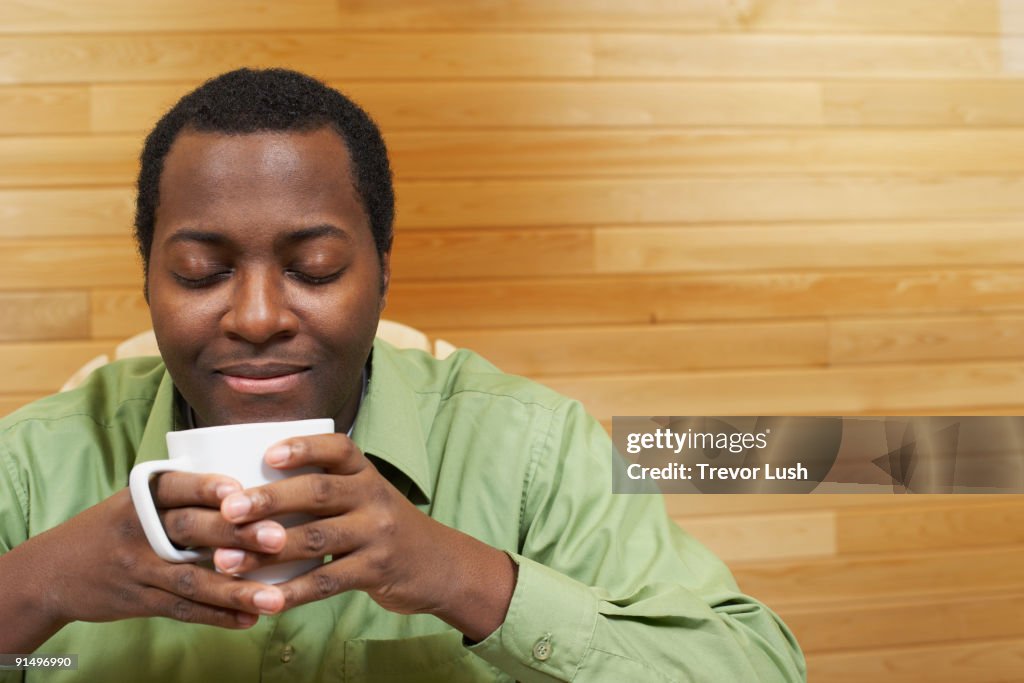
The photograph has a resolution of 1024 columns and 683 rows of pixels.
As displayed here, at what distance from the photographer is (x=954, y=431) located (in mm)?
2092

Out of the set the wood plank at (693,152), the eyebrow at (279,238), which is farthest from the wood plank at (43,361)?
the eyebrow at (279,238)

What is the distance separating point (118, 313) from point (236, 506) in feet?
4.60

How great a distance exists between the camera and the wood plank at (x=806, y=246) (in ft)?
6.65

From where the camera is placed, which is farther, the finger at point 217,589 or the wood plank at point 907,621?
the wood plank at point 907,621

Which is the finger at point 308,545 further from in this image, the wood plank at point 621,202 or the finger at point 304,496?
the wood plank at point 621,202

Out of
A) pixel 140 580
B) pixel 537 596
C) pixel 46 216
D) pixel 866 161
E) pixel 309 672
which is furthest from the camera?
pixel 866 161

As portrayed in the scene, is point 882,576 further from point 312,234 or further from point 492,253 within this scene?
point 312,234

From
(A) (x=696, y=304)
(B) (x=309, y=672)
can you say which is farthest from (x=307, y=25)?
(B) (x=309, y=672)

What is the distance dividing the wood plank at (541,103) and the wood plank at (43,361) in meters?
0.44

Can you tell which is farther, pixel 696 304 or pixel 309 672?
pixel 696 304

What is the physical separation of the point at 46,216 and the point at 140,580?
1391 millimetres

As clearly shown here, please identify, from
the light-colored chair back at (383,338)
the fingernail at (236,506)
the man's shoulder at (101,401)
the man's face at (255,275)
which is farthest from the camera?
the light-colored chair back at (383,338)

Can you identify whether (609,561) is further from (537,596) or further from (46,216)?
(46,216)

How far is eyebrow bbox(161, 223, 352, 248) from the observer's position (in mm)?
950
